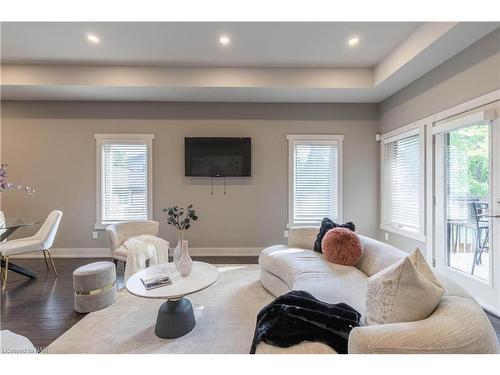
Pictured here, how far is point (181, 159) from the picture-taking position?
4355mm

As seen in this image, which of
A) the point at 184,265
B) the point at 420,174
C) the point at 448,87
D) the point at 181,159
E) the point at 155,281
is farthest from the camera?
the point at 181,159

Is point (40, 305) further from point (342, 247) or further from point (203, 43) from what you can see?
point (203, 43)

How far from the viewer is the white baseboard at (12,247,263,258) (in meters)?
4.22

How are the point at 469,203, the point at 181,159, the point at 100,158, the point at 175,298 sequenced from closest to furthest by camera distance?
the point at 175,298 < the point at 469,203 < the point at 100,158 < the point at 181,159

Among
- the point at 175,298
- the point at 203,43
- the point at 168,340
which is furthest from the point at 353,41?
the point at 168,340

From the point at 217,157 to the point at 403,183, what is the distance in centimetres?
317

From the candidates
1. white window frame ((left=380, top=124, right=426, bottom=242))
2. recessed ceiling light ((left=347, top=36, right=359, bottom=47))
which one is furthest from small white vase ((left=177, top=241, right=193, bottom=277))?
white window frame ((left=380, top=124, right=426, bottom=242))

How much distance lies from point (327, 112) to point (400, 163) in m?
1.54

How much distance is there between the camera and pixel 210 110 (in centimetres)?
435

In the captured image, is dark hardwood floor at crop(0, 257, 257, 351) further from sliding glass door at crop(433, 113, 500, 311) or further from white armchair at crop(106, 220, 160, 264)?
sliding glass door at crop(433, 113, 500, 311)

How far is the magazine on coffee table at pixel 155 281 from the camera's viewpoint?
1956 millimetres

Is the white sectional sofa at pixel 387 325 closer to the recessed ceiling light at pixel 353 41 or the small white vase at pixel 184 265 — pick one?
the small white vase at pixel 184 265
